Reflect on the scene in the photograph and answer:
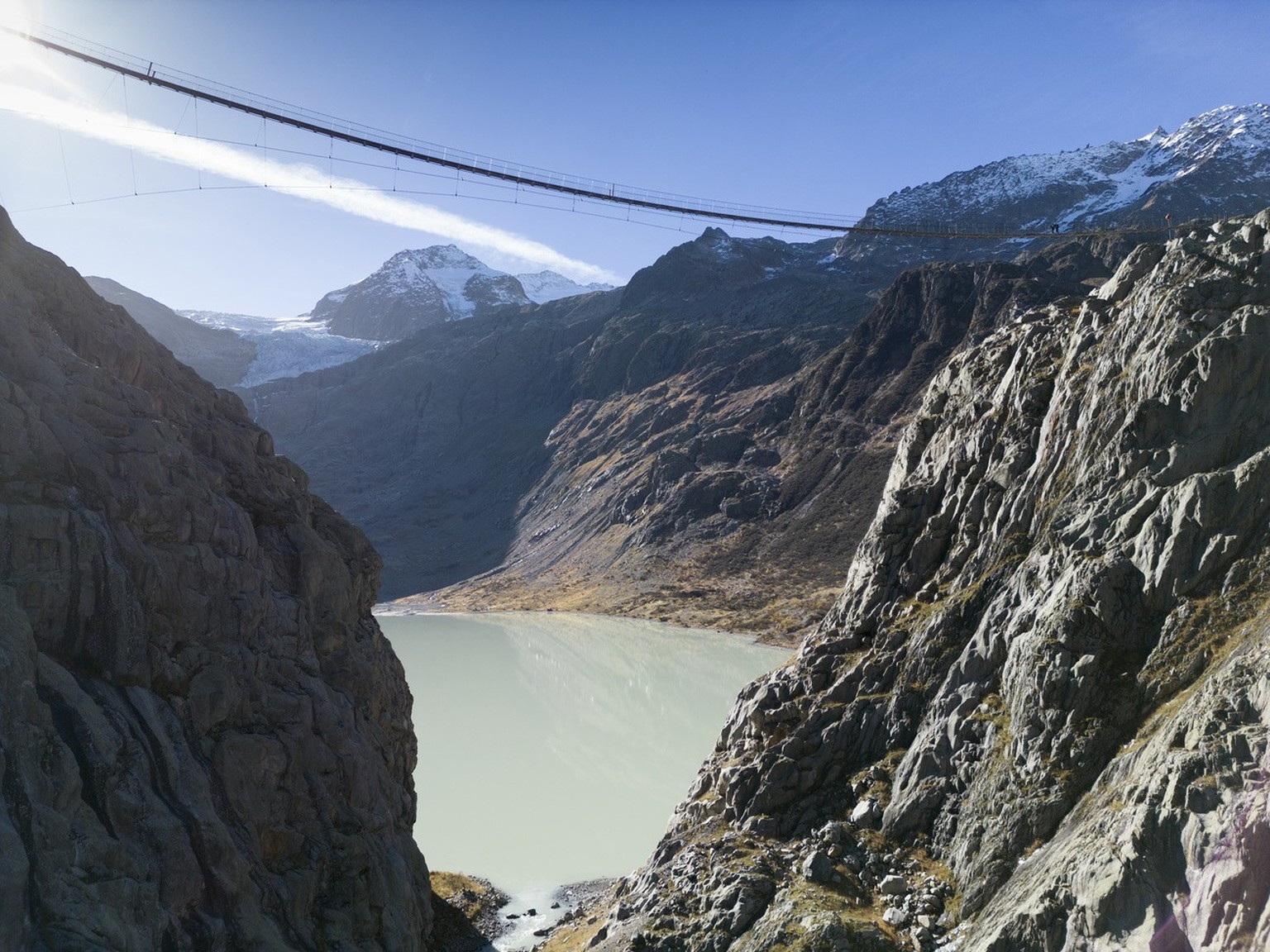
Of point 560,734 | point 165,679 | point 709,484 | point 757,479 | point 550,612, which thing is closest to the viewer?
point 165,679

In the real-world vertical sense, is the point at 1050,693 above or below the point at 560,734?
above

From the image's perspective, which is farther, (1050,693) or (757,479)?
(757,479)

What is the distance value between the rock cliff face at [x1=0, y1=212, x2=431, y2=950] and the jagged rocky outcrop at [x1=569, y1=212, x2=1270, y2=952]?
879 cm

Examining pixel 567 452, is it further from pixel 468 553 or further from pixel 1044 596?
pixel 1044 596

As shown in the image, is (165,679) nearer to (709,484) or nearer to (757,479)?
(757,479)

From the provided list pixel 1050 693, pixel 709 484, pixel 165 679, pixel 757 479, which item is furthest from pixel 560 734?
pixel 709 484

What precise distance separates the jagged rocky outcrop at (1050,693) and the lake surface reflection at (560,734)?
16.1 metres

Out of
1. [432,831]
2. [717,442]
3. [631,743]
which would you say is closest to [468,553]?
[717,442]

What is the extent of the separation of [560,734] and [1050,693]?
49477 millimetres

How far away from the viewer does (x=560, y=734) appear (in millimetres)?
68750

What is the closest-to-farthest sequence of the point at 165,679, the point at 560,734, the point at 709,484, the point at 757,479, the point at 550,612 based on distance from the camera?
the point at 165,679
the point at 560,734
the point at 550,612
the point at 757,479
the point at 709,484

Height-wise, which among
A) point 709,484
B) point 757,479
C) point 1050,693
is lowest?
point 709,484

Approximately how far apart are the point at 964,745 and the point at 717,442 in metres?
126

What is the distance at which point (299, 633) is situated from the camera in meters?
28.2
